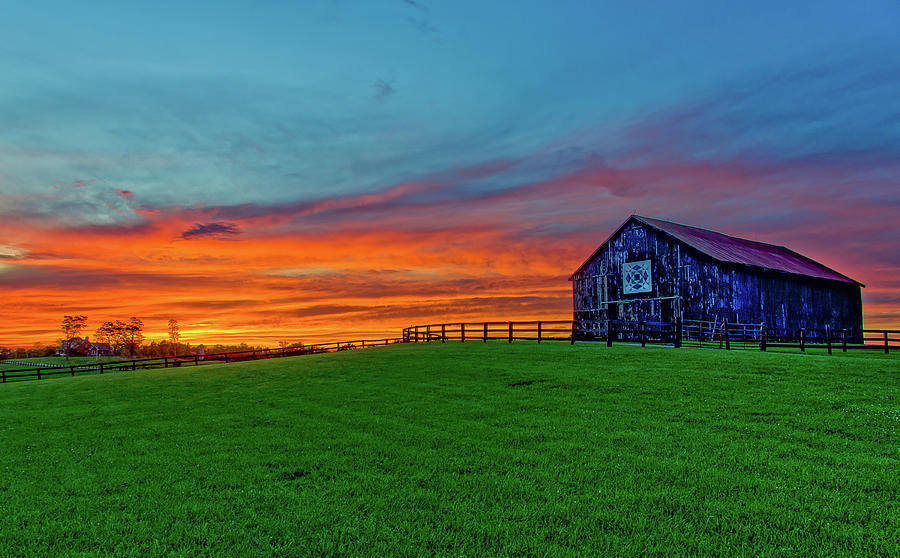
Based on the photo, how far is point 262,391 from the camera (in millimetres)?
18984

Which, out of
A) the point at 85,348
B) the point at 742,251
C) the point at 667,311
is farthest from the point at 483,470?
the point at 85,348

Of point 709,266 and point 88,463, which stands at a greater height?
point 709,266

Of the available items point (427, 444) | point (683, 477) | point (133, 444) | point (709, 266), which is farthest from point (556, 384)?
point (709, 266)

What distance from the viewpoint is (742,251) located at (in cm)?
4316

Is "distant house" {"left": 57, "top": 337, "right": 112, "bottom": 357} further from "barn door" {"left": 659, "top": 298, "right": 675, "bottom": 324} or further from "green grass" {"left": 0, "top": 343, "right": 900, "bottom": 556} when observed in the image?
"barn door" {"left": 659, "top": 298, "right": 675, "bottom": 324}

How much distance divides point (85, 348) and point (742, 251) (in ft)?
317

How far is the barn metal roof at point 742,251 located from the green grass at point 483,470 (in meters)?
21.5

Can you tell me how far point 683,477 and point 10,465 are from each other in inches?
520

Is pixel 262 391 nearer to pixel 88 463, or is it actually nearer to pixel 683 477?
pixel 88 463

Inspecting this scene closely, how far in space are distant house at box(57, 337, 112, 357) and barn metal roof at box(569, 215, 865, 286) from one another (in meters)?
81.0

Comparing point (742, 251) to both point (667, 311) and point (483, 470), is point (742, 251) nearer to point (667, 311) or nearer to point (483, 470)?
point (667, 311)

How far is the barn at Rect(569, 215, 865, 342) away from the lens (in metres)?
35.6

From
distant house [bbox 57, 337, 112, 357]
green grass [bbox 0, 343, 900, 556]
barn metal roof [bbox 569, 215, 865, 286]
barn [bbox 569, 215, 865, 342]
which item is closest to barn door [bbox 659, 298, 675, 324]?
barn [bbox 569, 215, 865, 342]

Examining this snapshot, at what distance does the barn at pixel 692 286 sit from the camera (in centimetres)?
3556
